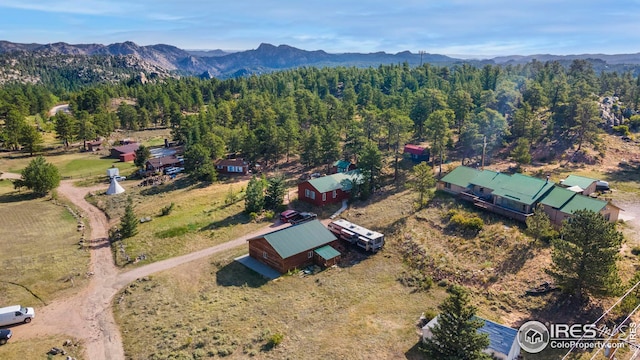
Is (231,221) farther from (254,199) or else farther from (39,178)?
(39,178)

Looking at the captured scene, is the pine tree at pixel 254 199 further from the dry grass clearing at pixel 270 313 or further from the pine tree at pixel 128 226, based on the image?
the pine tree at pixel 128 226

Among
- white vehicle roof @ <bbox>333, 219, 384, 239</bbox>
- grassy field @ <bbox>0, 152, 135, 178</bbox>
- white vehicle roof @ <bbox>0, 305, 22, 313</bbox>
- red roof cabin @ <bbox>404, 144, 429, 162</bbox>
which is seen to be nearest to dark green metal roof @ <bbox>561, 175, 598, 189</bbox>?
red roof cabin @ <bbox>404, 144, 429, 162</bbox>

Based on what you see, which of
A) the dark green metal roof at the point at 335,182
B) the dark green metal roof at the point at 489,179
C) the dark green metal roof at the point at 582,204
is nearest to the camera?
the dark green metal roof at the point at 582,204

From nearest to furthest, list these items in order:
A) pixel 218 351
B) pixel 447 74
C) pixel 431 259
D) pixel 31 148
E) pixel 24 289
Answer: pixel 218 351
pixel 24 289
pixel 431 259
pixel 31 148
pixel 447 74

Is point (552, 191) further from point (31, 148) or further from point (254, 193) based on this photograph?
point (31, 148)

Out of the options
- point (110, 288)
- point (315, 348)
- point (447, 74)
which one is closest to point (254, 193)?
point (110, 288)

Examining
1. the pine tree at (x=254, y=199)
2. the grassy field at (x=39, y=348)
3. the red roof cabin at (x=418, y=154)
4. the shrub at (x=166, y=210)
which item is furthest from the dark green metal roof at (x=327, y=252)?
the red roof cabin at (x=418, y=154)

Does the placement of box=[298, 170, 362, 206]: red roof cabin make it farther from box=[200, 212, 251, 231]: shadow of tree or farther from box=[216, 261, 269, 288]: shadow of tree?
box=[216, 261, 269, 288]: shadow of tree

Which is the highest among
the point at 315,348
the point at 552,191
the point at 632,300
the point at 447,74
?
the point at 447,74
